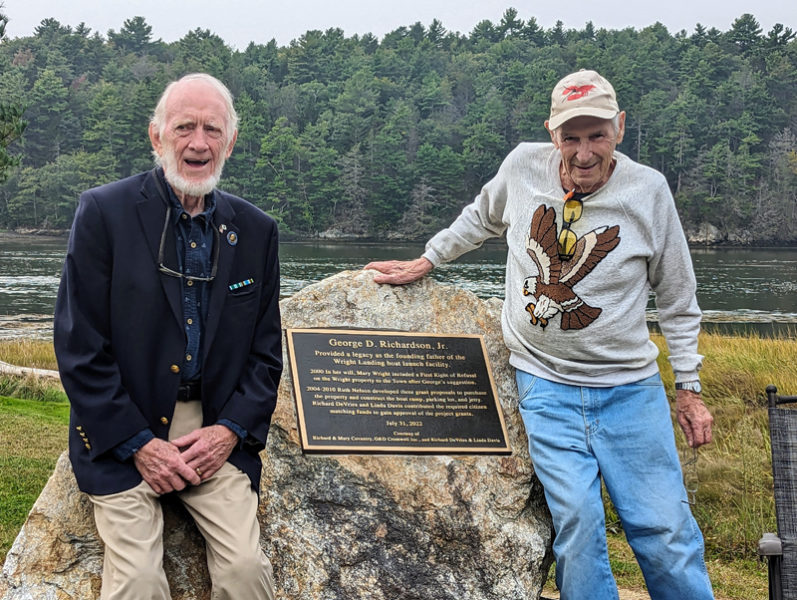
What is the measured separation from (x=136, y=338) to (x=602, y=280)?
1815 millimetres

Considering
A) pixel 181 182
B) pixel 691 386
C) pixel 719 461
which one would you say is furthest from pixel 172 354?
→ pixel 719 461

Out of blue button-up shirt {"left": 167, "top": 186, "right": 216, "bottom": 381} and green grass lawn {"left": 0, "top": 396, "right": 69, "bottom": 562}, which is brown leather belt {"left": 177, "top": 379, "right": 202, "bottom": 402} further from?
green grass lawn {"left": 0, "top": 396, "right": 69, "bottom": 562}

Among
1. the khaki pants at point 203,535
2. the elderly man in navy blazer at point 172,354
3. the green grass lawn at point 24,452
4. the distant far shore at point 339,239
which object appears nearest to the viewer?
the khaki pants at point 203,535

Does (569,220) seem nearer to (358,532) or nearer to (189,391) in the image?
(358,532)

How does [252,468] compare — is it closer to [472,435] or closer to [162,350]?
[162,350]

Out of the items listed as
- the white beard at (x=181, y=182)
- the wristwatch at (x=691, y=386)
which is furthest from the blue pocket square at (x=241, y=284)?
the wristwatch at (x=691, y=386)

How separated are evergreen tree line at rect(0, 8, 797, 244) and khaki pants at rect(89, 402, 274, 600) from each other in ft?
212

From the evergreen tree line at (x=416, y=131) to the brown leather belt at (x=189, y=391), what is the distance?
64563 mm

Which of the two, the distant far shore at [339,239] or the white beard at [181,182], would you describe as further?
the distant far shore at [339,239]

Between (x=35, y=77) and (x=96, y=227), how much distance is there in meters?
103

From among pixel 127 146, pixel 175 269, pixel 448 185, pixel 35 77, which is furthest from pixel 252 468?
pixel 35 77

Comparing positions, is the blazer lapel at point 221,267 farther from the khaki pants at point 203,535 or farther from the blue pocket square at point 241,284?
the khaki pants at point 203,535

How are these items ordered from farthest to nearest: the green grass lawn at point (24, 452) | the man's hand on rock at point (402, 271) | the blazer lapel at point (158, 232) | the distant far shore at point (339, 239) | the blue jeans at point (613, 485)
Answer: the distant far shore at point (339, 239), the green grass lawn at point (24, 452), the man's hand on rock at point (402, 271), the blue jeans at point (613, 485), the blazer lapel at point (158, 232)

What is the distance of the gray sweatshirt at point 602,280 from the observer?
12.4 ft
